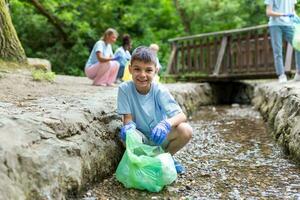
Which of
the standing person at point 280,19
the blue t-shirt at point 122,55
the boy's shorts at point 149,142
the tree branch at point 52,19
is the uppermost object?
the tree branch at point 52,19

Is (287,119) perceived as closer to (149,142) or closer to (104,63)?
(149,142)

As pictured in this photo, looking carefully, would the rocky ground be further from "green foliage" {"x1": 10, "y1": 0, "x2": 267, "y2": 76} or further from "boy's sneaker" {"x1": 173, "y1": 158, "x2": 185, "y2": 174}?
"green foliage" {"x1": 10, "y1": 0, "x2": 267, "y2": 76}

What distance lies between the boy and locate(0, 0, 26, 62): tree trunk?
3981 mm

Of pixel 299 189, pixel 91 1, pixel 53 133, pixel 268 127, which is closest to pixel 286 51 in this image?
pixel 268 127

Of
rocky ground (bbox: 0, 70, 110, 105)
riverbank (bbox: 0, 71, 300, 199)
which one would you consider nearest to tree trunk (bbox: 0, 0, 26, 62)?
rocky ground (bbox: 0, 70, 110, 105)

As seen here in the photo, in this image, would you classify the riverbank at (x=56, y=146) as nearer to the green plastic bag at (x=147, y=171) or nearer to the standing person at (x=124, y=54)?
the green plastic bag at (x=147, y=171)

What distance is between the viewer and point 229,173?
3512mm

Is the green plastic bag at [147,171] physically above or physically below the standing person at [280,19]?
below

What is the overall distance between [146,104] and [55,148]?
895mm

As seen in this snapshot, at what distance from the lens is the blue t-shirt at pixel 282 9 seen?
20.1 feet

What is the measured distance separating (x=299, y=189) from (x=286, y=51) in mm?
5863

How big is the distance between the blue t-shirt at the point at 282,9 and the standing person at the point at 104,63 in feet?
7.65

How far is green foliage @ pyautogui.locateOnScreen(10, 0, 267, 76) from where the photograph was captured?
13.7 m

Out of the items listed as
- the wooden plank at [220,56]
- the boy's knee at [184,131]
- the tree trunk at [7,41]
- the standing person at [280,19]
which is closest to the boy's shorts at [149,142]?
the boy's knee at [184,131]
